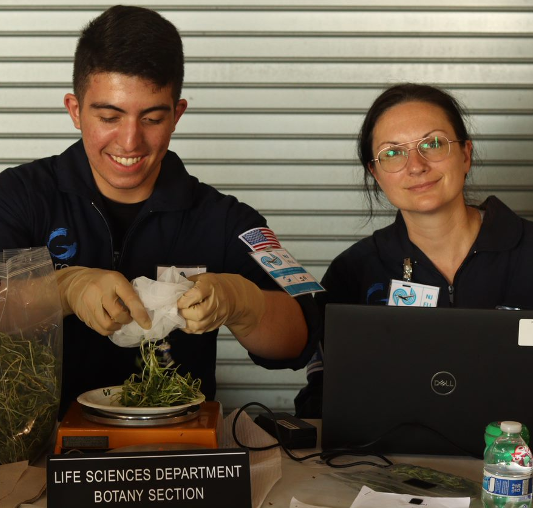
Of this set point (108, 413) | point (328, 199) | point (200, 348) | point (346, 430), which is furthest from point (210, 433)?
point (328, 199)

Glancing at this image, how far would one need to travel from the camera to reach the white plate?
1502mm

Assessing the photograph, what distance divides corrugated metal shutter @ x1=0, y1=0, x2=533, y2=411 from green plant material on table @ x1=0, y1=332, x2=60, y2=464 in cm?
Result: 191

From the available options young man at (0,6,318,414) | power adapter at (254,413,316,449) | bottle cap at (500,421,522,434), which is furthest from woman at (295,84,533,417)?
bottle cap at (500,421,522,434)

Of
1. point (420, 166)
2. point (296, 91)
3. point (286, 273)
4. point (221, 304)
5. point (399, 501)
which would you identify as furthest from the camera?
point (296, 91)

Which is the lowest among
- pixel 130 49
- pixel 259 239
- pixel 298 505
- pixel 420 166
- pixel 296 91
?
pixel 298 505

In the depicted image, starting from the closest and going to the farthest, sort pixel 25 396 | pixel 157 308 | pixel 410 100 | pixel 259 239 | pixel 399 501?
1. pixel 399 501
2. pixel 25 396
3. pixel 157 308
4. pixel 259 239
5. pixel 410 100

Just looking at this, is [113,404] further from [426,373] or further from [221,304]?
[426,373]

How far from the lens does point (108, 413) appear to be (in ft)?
5.02

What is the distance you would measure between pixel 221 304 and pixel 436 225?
2.93 feet

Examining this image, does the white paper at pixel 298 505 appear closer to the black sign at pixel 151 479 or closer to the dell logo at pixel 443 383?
the black sign at pixel 151 479

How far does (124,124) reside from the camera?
1991mm

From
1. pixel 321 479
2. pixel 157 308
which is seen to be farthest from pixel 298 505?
pixel 157 308

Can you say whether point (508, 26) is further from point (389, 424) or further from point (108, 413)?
point (108, 413)

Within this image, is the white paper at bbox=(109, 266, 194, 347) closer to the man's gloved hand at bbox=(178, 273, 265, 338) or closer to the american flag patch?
the man's gloved hand at bbox=(178, 273, 265, 338)
